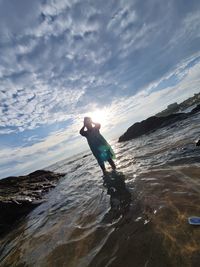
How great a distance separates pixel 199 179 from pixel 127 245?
235cm

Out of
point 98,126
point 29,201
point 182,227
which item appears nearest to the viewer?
point 182,227

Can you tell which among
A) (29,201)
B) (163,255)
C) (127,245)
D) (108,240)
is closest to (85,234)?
(108,240)

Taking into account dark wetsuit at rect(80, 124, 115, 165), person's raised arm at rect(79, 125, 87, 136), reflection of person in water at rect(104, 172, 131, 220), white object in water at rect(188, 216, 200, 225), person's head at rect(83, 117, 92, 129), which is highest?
person's head at rect(83, 117, 92, 129)

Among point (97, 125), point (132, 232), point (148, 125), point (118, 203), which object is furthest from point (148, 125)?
point (132, 232)

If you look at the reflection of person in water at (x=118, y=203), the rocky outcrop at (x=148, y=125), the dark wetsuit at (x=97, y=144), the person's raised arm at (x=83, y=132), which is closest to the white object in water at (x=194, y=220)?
the reflection of person in water at (x=118, y=203)

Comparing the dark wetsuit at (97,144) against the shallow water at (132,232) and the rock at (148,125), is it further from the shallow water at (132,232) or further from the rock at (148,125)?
the rock at (148,125)

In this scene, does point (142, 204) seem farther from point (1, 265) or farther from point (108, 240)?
point (1, 265)

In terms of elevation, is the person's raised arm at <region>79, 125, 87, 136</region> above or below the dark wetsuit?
above

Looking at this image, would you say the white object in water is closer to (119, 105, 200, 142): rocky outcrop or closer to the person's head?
the person's head

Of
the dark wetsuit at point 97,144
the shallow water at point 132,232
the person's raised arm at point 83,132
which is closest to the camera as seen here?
the shallow water at point 132,232

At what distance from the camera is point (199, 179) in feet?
13.8

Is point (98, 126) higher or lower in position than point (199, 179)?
higher

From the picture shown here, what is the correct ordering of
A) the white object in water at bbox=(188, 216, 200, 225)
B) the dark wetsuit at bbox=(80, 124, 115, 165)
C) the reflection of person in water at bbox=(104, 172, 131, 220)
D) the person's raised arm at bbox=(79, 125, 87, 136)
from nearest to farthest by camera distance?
the white object in water at bbox=(188, 216, 200, 225) < the reflection of person in water at bbox=(104, 172, 131, 220) < the person's raised arm at bbox=(79, 125, 87, 136) < the dark wetsuit at bbox=(80, 124, 115, 165)

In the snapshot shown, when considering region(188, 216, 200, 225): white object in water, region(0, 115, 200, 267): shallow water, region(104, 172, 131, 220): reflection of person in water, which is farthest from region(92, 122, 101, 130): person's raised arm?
region(188, 216, 200, 225): white object in water
